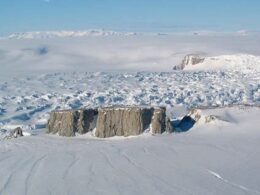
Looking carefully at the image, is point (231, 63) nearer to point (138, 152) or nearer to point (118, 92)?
point (118, 92)

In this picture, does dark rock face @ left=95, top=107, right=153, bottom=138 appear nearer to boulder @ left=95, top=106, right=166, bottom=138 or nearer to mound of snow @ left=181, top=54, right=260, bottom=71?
boulder @ left=95, top=106, right=166, bottom=138

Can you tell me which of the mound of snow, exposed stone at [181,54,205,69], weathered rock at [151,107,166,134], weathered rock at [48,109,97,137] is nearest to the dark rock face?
weathered rock at [151,107,166,134]

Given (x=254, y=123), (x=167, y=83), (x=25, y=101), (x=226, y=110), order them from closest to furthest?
(x=254, y=123)
(x=226, y=110)
(x=25, y=101)
(x=167, y=83)

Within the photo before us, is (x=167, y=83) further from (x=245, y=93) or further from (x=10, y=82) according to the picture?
(x=10, y=82)

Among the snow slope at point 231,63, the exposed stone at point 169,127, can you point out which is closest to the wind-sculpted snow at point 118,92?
the snow slope at point 231,63

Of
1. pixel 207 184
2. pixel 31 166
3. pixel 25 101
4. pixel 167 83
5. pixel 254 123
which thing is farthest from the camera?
pixel 167 83

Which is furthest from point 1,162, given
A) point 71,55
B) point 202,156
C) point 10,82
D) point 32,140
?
point 71,55
